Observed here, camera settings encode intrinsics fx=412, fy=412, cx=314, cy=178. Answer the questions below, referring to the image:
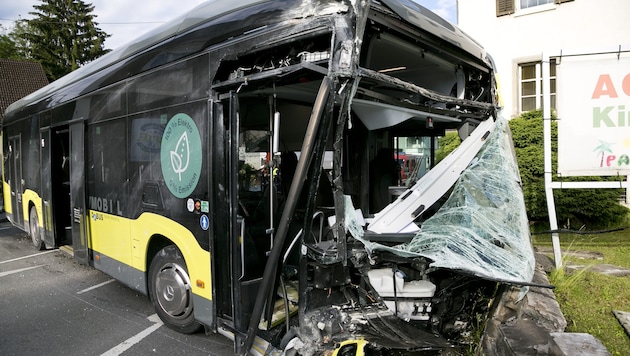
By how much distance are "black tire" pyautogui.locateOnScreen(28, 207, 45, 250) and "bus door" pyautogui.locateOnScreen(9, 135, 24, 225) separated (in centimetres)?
82

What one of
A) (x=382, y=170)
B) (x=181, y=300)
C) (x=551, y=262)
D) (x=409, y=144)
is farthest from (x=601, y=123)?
(x=181, y=300)

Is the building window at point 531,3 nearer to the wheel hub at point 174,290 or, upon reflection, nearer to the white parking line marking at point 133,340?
the wheel hub at point 174,290

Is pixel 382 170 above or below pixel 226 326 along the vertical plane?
above

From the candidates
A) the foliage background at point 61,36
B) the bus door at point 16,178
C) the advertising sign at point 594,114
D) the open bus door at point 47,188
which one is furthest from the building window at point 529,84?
the foliage background at point 61,36

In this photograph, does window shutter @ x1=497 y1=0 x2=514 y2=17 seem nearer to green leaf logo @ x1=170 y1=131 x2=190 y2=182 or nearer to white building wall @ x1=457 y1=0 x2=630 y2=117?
white building wall @ x1=457 y1=0 x2=630 y2=117

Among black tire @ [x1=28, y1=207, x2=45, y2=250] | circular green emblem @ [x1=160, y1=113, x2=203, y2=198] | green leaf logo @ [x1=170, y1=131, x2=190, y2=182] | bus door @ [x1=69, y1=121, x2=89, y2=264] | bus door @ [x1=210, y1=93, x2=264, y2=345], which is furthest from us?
black tire @ [x1=28, y1=207, x2=45, y2=250]

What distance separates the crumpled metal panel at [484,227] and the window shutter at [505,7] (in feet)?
27.6

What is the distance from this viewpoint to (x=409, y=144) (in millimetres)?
6238

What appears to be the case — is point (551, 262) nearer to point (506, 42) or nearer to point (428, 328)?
point (428, 328)

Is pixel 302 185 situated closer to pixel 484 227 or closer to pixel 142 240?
pixel 484 227

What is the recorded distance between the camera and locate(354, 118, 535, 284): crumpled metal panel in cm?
314

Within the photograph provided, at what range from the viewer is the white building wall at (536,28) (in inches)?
399

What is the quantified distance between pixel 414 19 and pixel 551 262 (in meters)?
3.90

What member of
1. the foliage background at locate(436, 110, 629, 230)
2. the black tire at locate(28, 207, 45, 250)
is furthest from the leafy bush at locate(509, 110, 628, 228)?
the black tire at locate(28, 207, 45, 250)
